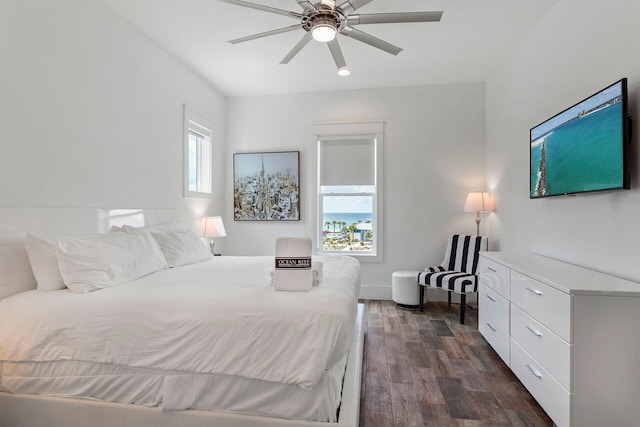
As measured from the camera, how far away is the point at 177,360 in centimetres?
Result: 153

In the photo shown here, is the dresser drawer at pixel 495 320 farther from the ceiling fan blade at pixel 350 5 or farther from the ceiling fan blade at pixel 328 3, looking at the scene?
the ceiling fan blade at pixel 328 3

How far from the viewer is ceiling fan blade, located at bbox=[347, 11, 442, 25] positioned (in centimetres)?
210

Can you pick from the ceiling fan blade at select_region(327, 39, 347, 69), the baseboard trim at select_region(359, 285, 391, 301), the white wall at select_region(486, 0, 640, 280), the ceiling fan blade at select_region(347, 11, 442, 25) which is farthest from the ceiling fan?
the baseboard trim at select_region(359, 285, 391, 301)

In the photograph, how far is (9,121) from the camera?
1.97 m

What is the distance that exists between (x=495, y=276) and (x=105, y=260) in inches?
113

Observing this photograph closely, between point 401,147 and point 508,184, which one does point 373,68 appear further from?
point 508,184

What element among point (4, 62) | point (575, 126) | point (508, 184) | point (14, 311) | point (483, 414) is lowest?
point (483, 414)

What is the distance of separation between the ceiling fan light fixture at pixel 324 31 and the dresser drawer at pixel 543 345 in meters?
2.25

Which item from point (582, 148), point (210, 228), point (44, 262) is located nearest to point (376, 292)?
point (210, 228)

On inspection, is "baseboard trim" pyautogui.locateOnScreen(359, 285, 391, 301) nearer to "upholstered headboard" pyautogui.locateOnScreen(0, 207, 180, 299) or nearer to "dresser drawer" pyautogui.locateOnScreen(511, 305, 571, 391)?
"dresser drawer" pyautogui.locateOnScreen(511, 305, 571, 391)

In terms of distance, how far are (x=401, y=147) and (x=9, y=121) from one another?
3.91 meters

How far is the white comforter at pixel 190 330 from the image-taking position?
1.49 m

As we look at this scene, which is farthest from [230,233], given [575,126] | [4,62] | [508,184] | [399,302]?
[575,126]

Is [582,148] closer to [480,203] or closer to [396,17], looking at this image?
[396,17]
